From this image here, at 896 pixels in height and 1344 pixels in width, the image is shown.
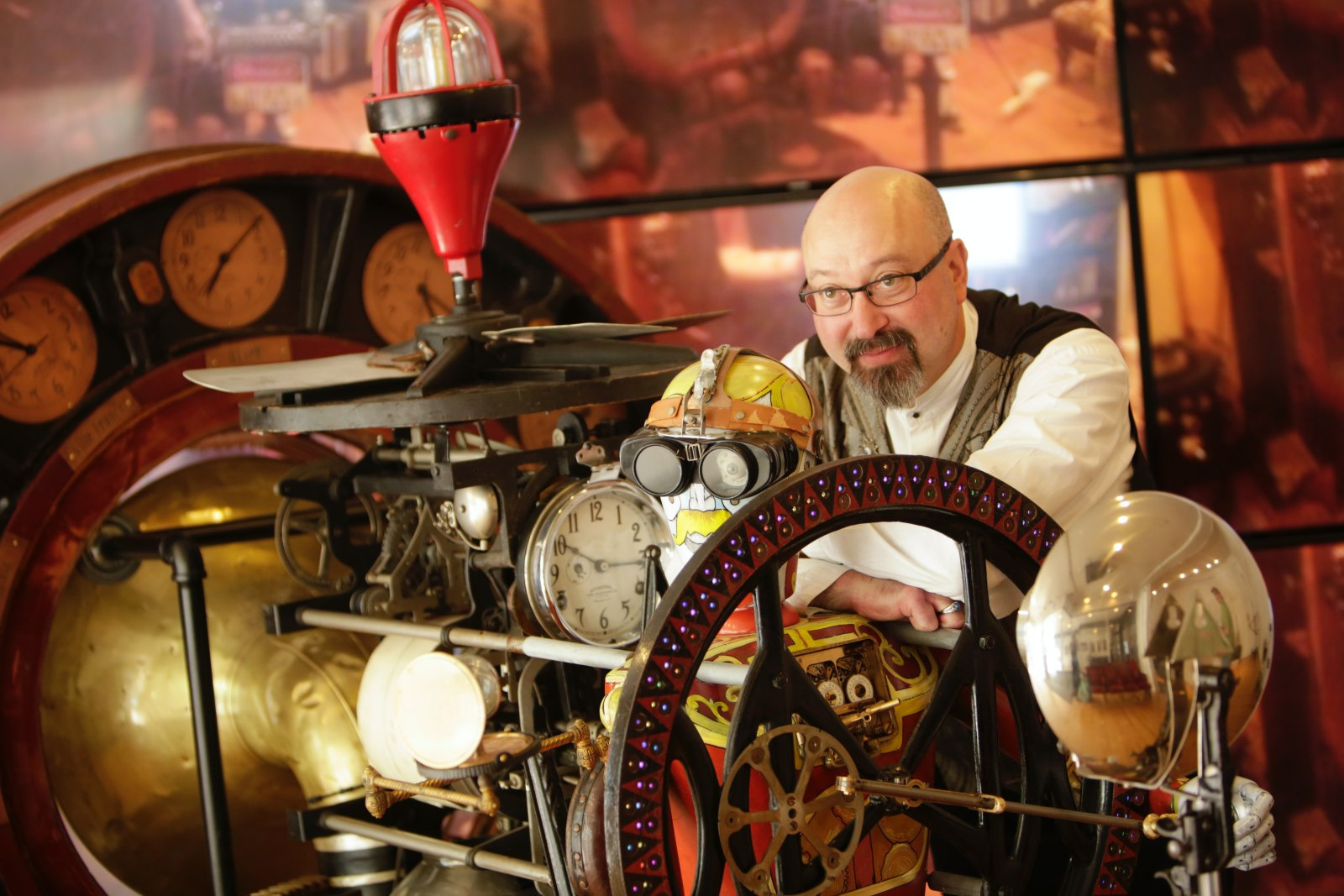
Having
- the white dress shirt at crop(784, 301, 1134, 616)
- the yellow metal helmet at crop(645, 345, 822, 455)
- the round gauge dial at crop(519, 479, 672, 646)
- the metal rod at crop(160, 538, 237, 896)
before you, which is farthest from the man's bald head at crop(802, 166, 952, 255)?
the metal rod at crop(160, 538, 237, 896)

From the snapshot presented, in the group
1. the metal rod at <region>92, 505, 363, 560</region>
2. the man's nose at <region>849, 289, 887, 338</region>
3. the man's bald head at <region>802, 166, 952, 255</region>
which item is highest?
the man's bald head at <region>802, 166, 952, 255</region>

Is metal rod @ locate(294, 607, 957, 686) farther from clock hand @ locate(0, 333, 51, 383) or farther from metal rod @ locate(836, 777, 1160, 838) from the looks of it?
clock hand @ locate(0, 333, 51, 383)

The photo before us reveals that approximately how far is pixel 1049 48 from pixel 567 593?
213cm

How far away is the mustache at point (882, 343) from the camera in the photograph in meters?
2.61

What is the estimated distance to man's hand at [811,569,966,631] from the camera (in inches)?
90.4

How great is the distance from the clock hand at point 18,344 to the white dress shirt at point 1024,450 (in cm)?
145

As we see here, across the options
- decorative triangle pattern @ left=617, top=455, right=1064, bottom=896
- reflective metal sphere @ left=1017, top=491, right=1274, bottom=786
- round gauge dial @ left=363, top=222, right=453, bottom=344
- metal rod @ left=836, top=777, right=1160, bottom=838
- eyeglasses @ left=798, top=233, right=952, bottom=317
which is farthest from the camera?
round gauge dial @ left=363, top=222, right=453, bottom=344

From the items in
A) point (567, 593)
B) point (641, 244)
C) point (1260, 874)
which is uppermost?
point (641, 244)

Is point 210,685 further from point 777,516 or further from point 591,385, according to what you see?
point 777,516

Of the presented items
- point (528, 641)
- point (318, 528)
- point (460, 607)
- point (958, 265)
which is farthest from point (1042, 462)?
point (318, 528)

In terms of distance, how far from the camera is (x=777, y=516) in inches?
78.0

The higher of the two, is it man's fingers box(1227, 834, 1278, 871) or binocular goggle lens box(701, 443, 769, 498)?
binocular goggle lens box(701, 443, 769, 498)

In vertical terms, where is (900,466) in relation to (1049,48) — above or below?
below

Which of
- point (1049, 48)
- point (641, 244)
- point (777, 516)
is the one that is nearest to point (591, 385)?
point (777, 516)
